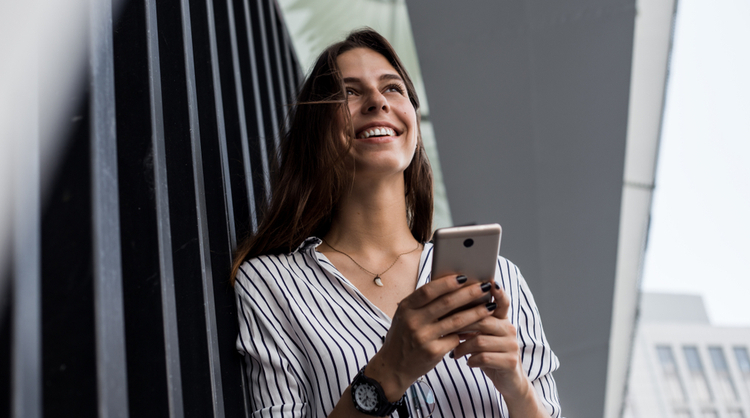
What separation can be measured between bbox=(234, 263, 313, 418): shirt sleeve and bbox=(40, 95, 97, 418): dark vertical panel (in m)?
0.67

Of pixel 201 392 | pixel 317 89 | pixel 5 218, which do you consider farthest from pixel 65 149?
pixel 317 89

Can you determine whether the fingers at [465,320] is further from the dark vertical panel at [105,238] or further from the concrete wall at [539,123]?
the concrete wall at [539,123]

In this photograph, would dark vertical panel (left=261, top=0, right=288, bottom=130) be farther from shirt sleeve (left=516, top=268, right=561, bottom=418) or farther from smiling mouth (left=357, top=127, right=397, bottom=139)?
shirt sleeve (left=516, top=268, right=561, bottom=418)

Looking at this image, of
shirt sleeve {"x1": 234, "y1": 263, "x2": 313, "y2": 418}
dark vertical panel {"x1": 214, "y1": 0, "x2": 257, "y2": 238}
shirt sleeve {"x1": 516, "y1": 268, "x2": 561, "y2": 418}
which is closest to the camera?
shirt sleeve {"x1": 234, "y1": 263, "x2": 313, "y2": 418}

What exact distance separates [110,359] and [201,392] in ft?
1.57

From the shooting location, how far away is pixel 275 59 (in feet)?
10.6

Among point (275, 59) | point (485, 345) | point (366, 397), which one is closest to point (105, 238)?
point (366, 397)

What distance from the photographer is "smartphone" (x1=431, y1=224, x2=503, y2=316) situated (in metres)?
1.08

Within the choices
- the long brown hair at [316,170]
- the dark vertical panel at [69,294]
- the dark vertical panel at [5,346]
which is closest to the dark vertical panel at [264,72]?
the long brown hair at [316,170]

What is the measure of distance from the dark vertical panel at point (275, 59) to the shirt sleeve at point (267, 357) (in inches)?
68.3

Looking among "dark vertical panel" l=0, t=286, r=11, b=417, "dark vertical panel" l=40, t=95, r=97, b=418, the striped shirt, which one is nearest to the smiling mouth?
the striped shirt

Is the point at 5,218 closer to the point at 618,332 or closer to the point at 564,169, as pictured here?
the point at 564,169

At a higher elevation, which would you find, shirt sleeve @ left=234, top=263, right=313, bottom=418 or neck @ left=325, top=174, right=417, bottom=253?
neck @ left=325, top=174, right=417, bottom=253

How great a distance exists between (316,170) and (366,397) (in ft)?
2.54
